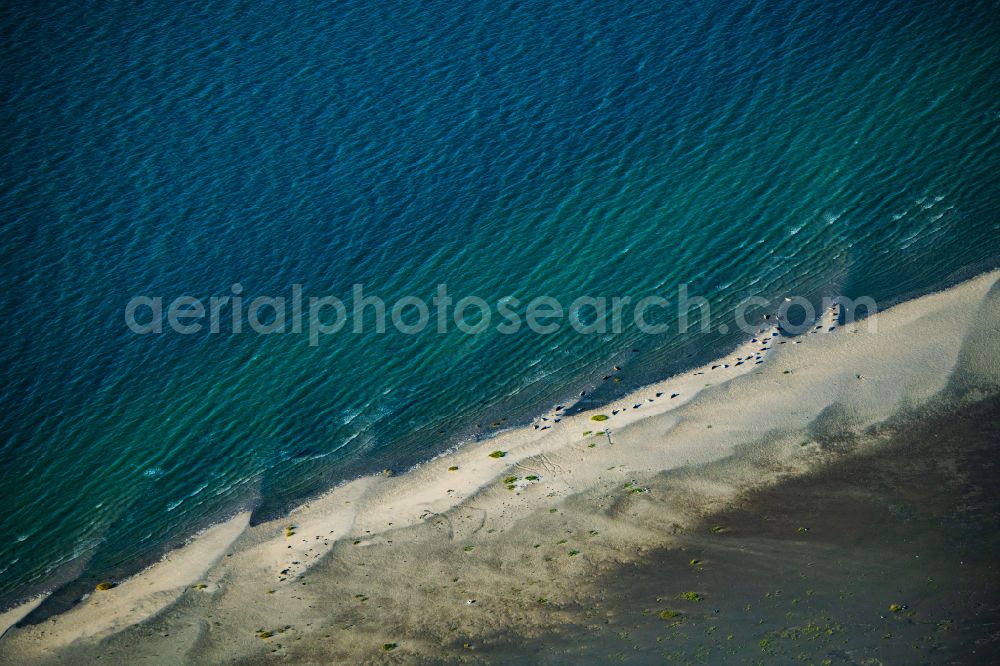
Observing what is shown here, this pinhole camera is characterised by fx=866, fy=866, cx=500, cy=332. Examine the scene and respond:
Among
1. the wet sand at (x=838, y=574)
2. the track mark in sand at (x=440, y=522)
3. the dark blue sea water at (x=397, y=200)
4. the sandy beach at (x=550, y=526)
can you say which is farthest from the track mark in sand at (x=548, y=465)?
the wet sand at (x=838, y=574)

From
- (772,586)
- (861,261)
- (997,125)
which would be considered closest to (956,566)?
(772,586)

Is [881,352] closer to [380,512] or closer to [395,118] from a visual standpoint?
[380,512]

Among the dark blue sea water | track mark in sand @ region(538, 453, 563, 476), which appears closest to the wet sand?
track mark in sand @ region(538, 453, 563, 476)

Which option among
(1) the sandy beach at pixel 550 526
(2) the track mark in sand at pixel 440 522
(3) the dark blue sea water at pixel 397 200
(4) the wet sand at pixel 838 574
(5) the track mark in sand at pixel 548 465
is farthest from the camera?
(3) the dark blue sea water at pixel 397 200

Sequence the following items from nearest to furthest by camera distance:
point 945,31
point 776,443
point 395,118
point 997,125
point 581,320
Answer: point 776,443 < point 581,320 < point 997,125 < point 945,31 < point 395,118

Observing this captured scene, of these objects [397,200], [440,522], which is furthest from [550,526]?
[397,200]

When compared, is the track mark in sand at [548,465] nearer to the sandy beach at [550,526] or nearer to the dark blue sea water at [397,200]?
the sandy beach at [550,526]
